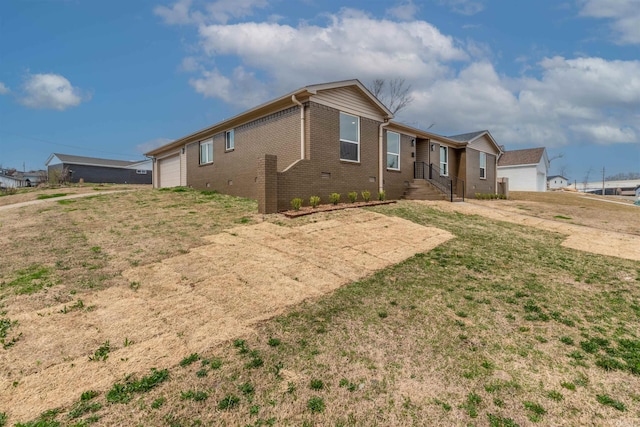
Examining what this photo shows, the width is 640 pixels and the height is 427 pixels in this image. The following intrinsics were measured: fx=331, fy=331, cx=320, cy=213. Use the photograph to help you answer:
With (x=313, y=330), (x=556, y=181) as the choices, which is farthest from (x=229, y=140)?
(x=556, y=181)

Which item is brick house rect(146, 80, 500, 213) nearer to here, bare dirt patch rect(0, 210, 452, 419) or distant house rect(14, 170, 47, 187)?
bare dirt patch rect(0, 210, 452, 419)

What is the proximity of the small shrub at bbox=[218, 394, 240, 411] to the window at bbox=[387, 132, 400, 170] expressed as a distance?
44.1ft

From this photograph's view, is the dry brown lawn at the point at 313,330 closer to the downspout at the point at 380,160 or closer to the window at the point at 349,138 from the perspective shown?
the window at the point at 349,138

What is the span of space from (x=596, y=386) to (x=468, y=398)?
4.48ft

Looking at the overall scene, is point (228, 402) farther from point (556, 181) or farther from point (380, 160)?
point (556, 181)

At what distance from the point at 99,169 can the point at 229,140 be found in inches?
1139

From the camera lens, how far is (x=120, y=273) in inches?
Answer: 219

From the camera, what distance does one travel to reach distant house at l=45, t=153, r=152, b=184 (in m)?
34.5

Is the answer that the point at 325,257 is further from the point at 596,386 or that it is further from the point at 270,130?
the point at 270,130

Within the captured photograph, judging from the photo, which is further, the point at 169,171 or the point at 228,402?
the point at 169,171

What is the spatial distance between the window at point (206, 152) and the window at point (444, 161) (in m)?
13.1

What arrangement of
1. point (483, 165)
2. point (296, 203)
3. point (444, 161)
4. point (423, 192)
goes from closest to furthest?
point (296, 203) < point (423, 192) < point (444, 161) < point (483, 165)

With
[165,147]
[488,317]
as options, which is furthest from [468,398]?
[165,147]

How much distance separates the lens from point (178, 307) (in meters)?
4.41
